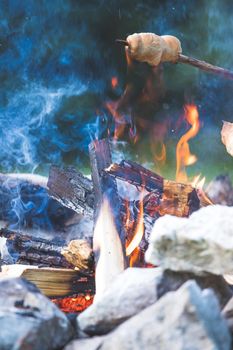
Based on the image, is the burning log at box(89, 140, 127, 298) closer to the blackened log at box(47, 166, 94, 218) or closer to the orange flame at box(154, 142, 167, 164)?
the blackened log at box(47, 166, 94, 218)

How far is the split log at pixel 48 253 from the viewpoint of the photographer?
3.11 m

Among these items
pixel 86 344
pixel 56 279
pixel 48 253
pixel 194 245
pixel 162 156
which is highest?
pixel 194 245

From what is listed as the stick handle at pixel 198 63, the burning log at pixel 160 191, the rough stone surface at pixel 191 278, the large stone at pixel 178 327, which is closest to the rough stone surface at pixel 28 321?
the large stone at pixel 178 327

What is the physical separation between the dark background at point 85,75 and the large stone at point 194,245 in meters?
4.88

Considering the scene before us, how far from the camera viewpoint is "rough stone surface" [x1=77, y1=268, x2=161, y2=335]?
1.69m

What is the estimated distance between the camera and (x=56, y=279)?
306 centimetres

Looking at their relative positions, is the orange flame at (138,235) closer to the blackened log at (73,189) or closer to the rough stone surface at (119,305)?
the blackened log at (73,189)

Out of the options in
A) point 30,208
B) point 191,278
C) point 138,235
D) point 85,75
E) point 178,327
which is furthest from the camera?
point 85,75

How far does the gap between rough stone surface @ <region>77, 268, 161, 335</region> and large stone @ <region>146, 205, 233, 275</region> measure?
0.12 metres

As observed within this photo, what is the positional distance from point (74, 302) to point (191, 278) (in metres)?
1.46

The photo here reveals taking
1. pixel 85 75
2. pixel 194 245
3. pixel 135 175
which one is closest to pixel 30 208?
pixel 85 75

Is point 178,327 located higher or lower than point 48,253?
higher

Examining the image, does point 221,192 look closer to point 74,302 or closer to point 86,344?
point 74,302

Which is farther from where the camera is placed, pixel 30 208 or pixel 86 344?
pixel 30 208
